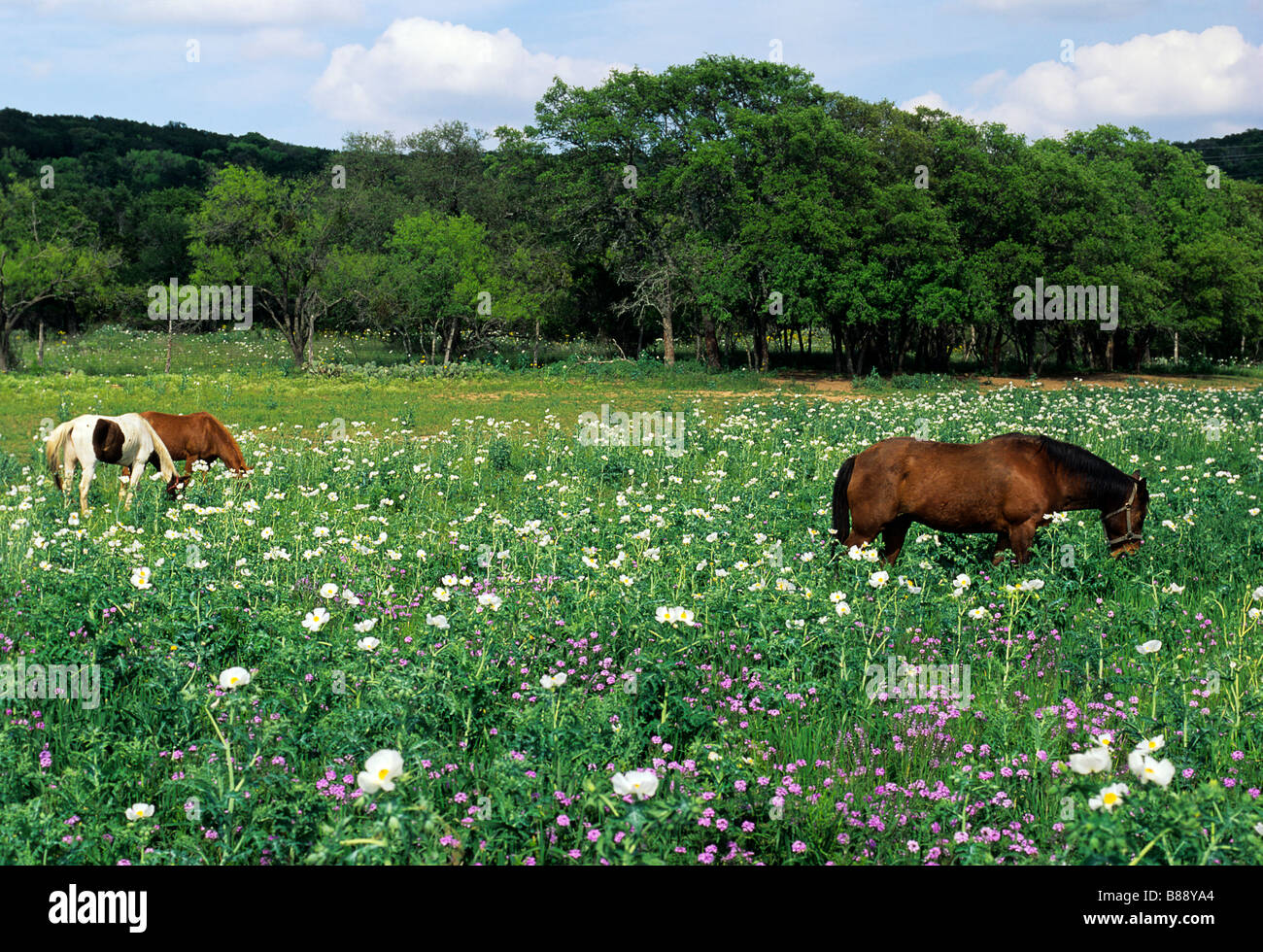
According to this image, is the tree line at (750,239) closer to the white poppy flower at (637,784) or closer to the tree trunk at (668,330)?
the tree trunk at (668,330)

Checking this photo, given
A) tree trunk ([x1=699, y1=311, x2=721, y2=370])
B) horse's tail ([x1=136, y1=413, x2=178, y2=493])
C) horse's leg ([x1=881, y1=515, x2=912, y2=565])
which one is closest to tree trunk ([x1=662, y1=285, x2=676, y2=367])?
tree trunk ([x1=699, y1=311, x2=721, y2=370])

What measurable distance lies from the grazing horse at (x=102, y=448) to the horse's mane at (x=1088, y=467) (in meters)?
11.1

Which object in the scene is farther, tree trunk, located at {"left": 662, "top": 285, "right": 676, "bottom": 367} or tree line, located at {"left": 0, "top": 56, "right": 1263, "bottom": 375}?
tree trunk, located at {"left": 662, "top": 285, "right": 676, "bottom": 367}

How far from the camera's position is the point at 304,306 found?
133ft

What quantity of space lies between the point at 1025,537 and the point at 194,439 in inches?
476

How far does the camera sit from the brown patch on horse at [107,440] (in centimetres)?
1320

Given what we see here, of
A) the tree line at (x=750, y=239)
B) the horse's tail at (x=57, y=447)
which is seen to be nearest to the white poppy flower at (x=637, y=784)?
the horse's tail at (x=57, y=447)

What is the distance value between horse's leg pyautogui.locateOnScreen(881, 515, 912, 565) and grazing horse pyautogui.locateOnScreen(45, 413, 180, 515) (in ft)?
30.9

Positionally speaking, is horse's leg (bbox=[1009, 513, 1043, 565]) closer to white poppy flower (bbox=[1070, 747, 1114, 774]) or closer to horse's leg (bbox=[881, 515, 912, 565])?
horse's leg (bbox=[881, 515, 912, 565])

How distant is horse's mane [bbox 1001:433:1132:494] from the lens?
9.88m

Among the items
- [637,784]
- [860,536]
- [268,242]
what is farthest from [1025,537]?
[268,242]

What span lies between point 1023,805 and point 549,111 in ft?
149

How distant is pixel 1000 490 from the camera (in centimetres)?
983

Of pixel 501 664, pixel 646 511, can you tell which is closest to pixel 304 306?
pixel 646 511
